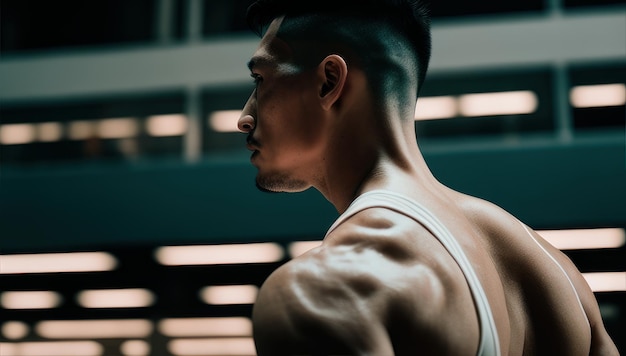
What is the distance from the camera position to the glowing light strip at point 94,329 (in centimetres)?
766

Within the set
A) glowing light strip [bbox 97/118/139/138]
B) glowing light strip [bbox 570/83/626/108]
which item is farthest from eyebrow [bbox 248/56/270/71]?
glowing light strip [bbox 97/118/139/138]

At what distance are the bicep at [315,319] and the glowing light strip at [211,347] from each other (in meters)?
6.66

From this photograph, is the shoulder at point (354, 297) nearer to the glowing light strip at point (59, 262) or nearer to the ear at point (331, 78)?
the ear at point (331, 78)

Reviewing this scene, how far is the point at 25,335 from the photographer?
795cm

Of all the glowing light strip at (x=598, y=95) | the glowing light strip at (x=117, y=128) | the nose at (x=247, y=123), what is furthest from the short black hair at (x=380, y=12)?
the glowing light strip at (x=117, y=128)

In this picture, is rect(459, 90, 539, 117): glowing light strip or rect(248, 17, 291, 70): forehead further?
rect(459, 90, 539, 117): glowing light strip

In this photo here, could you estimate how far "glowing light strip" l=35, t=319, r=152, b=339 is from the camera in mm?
7656

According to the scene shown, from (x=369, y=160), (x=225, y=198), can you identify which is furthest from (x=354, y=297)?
(x=225, y=198)

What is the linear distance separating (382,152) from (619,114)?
6.52m

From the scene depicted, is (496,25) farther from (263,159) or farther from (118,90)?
(263,159)

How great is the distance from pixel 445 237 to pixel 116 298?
23.0 ft

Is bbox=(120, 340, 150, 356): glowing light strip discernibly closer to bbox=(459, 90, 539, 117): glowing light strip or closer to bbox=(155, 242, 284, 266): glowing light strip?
bbox=(155, 242, 284, 266): glowing light strip

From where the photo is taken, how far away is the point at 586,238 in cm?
668

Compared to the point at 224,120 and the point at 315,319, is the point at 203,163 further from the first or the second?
the point at 315,319
